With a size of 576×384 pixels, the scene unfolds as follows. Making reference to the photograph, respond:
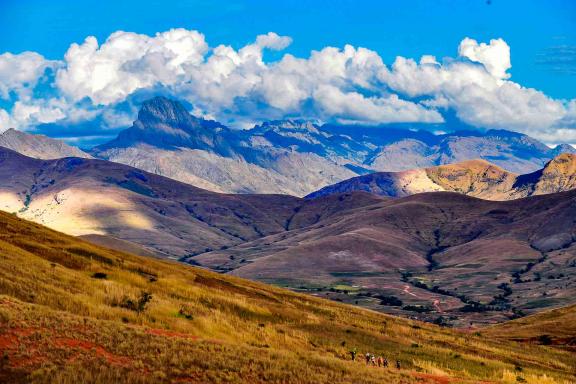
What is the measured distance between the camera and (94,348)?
27203 millimetres

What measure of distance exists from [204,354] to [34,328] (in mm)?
6790

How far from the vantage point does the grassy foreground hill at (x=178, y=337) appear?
25969 mm

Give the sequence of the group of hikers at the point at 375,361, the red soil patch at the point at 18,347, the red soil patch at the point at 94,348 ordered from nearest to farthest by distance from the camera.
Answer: the red soil patch at the point at 18,347
the red soil patch at the point at 94,348
the group of hikers at the point at 375,361

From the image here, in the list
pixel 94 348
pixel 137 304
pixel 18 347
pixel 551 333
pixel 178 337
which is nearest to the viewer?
pixel 18 347

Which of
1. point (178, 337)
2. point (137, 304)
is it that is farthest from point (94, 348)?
point (137, 304)

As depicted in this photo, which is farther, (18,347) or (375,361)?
(375,361)

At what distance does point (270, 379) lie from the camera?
26906 millimetres

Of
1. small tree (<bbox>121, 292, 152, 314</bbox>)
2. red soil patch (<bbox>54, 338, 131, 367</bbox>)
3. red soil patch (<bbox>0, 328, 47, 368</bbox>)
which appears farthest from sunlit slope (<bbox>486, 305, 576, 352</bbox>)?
red soil patch (<bbox>0, 328, 47, 368</bbox>)

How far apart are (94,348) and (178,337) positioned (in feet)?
17.8

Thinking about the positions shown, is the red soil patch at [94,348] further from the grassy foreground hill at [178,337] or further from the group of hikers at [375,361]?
the group of hikers at [375,361]

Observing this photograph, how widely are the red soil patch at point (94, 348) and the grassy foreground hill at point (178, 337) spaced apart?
5 cm

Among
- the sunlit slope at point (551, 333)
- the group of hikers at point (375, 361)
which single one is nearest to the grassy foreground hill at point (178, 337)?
the group of hikers at point (375, 361)

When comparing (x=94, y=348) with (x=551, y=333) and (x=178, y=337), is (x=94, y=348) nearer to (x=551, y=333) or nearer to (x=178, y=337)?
(x=178, y=337)

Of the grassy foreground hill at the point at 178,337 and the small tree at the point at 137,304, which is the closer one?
the grassy foreground hill at the point at 178,337
